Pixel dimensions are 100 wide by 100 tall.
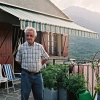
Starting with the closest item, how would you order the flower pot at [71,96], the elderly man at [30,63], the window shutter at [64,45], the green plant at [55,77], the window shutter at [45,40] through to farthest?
the elderly man at [30,63] → the green plant at [55,77] → the flower pot at [71,96] → the window shutter at [45,40] → the window shutter at [64,45]

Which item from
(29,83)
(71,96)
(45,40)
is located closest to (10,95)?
(71,96)

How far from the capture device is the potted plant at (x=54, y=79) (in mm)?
5684

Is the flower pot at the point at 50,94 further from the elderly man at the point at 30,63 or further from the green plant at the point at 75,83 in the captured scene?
the elderly man at the point at 30,63

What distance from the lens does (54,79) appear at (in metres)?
5.69

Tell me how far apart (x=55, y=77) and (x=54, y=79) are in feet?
0.23

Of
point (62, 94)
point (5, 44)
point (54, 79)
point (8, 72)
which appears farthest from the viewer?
point (5, 44)

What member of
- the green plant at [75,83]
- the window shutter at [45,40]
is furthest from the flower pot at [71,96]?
the window shutter at [45,40]

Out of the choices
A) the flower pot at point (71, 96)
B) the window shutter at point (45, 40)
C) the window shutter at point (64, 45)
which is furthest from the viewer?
the window shutter at point (64, 45)

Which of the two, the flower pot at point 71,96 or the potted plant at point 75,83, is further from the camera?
the flower pot at point 71,96

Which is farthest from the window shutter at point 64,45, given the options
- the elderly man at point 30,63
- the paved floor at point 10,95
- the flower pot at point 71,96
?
the elderly man at point 30,63

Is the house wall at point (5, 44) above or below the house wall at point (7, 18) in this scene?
below

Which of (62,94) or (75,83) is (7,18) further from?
(75,83)

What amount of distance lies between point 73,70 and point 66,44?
6.87 metres

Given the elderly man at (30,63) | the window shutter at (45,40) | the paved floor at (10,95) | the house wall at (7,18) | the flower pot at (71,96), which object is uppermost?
the house wall at (7,18)
